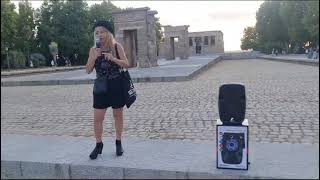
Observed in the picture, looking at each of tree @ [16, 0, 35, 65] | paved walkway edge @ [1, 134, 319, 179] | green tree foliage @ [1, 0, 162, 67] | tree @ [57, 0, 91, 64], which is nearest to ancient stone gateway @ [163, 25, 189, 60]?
green tree foliage @ [1, 0, 162, 67]

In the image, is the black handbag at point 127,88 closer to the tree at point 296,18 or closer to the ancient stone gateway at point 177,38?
the ancient stone gateway at point 177,38

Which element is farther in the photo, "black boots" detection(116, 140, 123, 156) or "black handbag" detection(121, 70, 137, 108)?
"black boots" detection(116, 140, 123, 156)

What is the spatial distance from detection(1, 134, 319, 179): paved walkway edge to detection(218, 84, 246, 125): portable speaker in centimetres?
65

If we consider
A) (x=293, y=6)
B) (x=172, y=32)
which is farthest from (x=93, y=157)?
(x=293, y=6)

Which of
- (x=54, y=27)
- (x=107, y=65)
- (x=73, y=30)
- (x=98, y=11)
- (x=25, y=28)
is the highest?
(x=98, y=11)

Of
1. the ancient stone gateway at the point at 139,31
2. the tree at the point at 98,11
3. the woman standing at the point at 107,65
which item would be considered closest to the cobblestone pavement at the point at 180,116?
the woman standing at the point at 107,65

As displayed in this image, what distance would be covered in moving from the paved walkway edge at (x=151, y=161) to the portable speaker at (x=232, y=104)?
25.5 inches

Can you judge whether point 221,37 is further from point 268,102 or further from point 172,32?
point 268,102

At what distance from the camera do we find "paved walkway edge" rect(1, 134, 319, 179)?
5.00m

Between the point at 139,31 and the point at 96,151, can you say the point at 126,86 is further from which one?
the point at 139,31

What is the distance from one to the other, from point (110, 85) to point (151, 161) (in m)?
1.17

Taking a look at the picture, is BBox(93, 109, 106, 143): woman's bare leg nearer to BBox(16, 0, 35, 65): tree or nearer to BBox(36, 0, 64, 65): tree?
BBox(16, 0, 35, 65): tree

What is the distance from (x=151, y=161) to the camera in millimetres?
5555

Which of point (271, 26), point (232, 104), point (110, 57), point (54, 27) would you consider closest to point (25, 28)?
point (54, 27)
